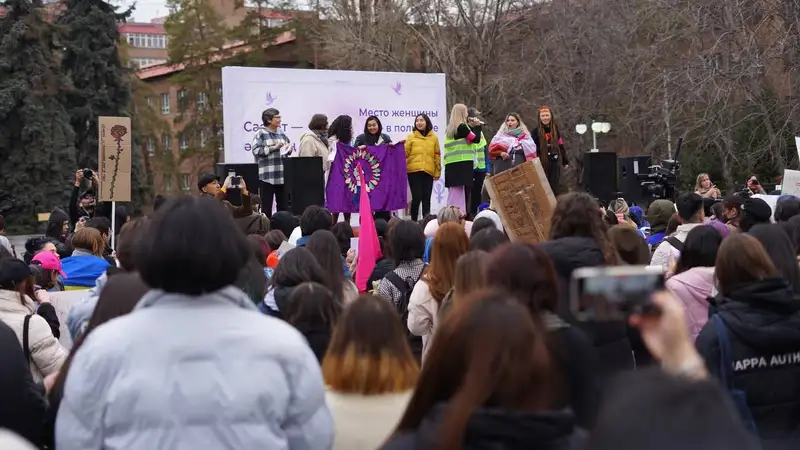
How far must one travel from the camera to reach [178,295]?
3.11 meters

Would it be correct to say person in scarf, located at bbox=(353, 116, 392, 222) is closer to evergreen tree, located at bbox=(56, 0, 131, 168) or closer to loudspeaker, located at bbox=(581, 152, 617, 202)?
loudspeaker, located at bbox=(581, 152, 617, 202)

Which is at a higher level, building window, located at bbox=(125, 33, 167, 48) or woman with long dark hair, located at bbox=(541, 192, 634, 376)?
building window, located at bbox=(125, 33, 167, 48)

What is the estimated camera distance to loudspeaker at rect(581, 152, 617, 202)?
15.6 meters

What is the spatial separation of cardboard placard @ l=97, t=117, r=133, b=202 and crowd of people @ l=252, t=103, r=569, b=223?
1.79 meters

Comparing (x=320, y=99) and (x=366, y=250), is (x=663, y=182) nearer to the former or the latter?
(x=320, y=99)

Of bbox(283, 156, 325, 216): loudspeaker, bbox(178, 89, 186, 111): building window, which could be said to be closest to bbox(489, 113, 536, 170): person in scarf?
bbox(283, 156, 325, 216): loudspeaker

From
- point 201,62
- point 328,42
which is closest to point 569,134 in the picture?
point 328,42

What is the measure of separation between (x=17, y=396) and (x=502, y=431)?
227 centimetres

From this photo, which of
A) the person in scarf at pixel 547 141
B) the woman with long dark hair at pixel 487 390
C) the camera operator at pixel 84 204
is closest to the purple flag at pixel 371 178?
the person in scarf at pixel 547 141

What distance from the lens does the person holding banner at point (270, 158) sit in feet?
47.7

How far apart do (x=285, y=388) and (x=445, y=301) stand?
2541 mm

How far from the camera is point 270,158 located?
14.7 m

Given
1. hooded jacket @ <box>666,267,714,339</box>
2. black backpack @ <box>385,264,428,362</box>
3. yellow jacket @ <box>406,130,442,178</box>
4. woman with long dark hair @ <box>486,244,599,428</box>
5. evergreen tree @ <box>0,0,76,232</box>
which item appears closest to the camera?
woman with long dark hair @ <box>486,244,599,428</box>

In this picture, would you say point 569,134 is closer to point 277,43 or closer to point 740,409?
point 277,43
